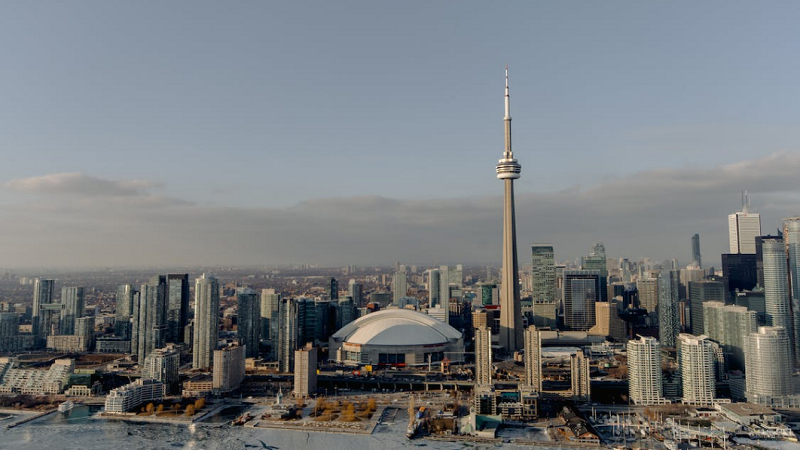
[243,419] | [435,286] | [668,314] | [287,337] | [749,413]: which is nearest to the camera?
[749,413]

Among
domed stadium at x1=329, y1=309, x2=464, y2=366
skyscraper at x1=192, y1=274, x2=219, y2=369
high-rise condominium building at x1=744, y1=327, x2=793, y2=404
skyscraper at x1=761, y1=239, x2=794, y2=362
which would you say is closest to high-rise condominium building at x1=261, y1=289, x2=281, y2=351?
domed stadium at x1=329, y1=309, x2=464, y2=366

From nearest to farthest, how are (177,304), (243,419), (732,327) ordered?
(243,419)
(732,327)
(177,304)

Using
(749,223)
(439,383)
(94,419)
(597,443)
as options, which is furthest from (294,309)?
Answer: (749,223)

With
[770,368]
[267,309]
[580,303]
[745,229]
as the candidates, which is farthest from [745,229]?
[267,309]

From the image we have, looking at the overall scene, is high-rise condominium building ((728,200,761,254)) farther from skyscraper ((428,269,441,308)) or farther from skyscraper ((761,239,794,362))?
skyscraper ((428,269,441,308))

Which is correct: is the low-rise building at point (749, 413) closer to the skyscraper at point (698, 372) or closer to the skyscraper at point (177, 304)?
the skyscraper at point (698, 372)

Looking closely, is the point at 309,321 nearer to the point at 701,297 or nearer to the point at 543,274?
the point at 543,274
